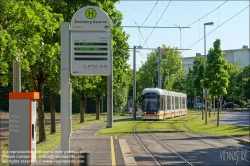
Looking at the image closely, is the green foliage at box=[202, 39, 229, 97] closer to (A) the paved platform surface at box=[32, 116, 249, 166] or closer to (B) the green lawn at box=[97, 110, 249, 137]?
(B) the green lawn at box=[97, 110, 249, 137]

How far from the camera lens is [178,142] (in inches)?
920

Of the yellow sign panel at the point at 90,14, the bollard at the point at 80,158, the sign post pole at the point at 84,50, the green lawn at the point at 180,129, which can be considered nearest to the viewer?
the sign post pole at the point at 84,50

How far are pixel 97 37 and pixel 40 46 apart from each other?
240 inches

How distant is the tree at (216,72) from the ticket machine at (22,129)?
1068 inches

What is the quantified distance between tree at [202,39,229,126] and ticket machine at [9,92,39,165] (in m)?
27.1

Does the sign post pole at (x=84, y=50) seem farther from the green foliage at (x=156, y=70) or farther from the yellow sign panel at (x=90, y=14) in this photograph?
the green foliage at (x=156, y=70)

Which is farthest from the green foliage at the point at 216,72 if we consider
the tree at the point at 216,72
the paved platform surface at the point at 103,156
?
the paved platform surface at the point at 103,156

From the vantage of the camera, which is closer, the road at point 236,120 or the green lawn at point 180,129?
the green lawn at point 180,129

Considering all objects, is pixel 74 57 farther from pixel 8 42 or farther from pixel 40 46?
pixel 40 46

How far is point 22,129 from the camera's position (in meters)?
11.2

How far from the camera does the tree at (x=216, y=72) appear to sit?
120 ft

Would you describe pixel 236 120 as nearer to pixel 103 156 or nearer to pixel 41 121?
pixel 41 121

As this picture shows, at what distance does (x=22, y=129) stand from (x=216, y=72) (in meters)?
27.6

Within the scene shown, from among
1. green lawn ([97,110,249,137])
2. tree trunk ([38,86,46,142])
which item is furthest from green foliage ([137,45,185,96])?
tree trunk ([38,86,46,142])
